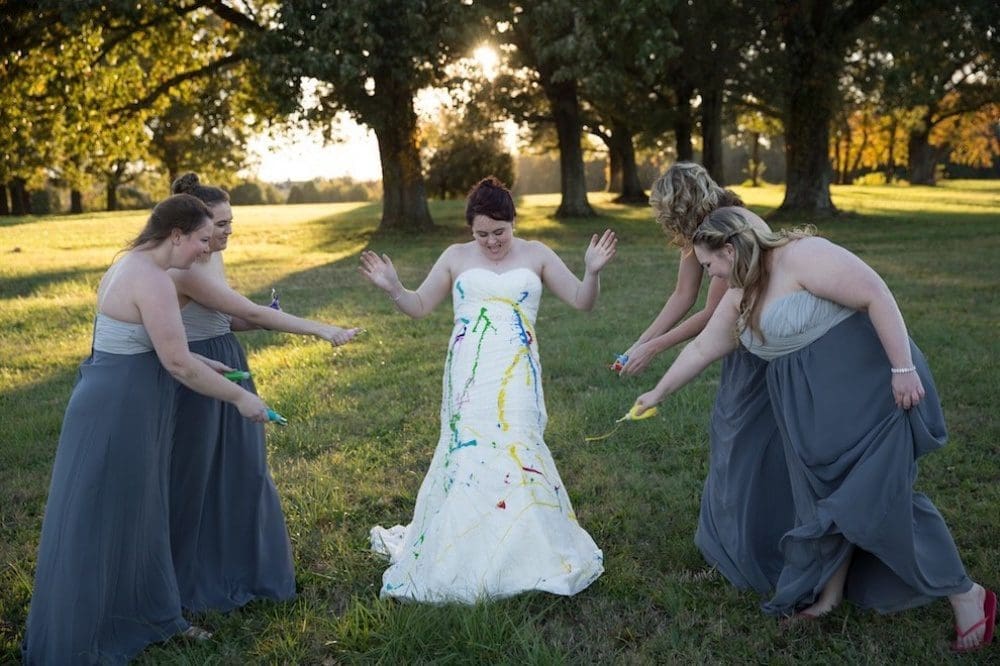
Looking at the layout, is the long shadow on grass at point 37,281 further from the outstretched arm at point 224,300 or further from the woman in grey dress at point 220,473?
the outstretched arm at point 224,300

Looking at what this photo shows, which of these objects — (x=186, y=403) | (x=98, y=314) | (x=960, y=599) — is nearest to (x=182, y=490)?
(x=186, y=403)

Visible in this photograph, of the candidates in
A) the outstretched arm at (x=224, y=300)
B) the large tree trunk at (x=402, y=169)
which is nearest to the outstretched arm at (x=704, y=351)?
the outstretched arm at (x=224, y=300)

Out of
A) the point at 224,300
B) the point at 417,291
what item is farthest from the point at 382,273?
the point at 224,300

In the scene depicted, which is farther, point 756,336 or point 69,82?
point 69,82

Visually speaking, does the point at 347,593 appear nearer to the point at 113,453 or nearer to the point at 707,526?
the point at 113,453

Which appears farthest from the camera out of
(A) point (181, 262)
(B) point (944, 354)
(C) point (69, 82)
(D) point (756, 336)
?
(C) point (69, 82)

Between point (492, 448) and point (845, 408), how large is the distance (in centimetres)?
179

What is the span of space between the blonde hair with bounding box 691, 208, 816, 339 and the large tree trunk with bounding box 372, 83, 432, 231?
20824 mm

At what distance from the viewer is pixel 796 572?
4.32 meters

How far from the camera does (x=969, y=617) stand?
407cm

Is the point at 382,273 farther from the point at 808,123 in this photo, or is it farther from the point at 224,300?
the point at 808,123

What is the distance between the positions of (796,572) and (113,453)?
3.28 m

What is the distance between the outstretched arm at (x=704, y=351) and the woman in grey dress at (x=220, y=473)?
168cm

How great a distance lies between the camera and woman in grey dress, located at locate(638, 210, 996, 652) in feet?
12.9
